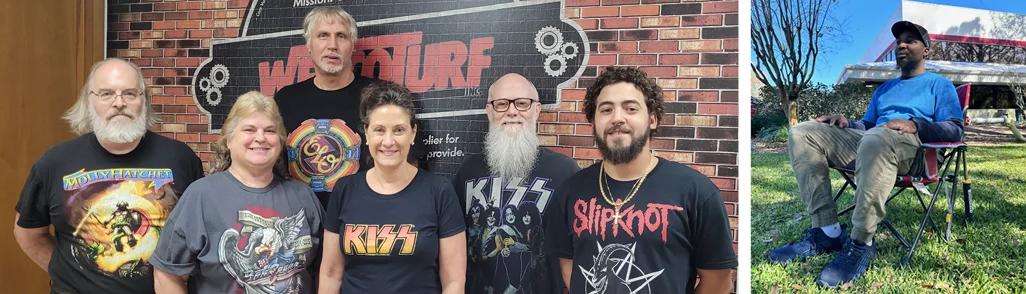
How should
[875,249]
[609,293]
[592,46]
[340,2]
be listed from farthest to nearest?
[340,2] → [592,46] → [875,249] → [609,293]

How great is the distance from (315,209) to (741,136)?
1943 mm

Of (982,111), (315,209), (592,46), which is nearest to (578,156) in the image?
(592,46)

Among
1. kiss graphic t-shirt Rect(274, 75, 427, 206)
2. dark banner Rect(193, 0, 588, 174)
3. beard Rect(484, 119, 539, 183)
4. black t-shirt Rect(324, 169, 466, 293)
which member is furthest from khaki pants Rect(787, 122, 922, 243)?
kiss graphic t-shirt Rect(274, 75, 427, 206)

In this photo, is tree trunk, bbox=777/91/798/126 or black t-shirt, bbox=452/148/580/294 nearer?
black t-shirt, bbox=452/148/580/294

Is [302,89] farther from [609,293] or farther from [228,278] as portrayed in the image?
[609,293]

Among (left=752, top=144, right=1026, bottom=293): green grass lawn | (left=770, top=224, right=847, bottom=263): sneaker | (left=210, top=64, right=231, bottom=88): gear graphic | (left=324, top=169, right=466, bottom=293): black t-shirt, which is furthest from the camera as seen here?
(left=210, top=64, right=231, bottom=88): gear graphic

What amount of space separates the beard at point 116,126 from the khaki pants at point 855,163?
3.01 meters

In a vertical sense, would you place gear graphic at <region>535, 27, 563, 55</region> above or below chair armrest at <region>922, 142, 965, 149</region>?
above

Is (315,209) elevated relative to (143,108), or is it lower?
lower

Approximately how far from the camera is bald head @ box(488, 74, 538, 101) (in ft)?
9.10

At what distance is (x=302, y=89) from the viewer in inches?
124

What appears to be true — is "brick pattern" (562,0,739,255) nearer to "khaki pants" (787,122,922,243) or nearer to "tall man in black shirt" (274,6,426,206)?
"khaki pants" (787,122,922,243)

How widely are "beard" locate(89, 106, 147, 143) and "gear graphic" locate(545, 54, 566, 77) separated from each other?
1.91 meters

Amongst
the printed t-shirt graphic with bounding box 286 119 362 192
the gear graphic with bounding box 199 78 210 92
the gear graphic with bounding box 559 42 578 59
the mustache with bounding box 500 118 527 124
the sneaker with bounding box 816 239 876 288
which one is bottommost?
the sneaker with bounding box 816 239 876 288
